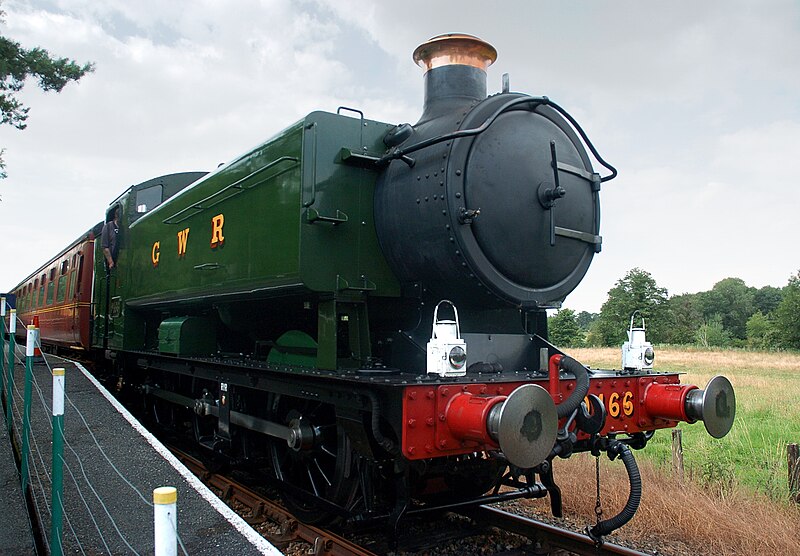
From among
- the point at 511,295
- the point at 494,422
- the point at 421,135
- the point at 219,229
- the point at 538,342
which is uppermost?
the point at 421,135

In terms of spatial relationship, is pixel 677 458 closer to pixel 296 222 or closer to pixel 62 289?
pixel 296 222

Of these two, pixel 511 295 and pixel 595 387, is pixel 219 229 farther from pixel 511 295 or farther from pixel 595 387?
pixel 595 387

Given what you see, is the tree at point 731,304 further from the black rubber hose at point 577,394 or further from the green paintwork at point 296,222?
the black rubber hose at point 577,394

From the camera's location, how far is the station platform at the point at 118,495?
2906mm

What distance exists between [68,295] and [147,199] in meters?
4.68

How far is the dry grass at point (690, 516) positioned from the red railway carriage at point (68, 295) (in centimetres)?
908

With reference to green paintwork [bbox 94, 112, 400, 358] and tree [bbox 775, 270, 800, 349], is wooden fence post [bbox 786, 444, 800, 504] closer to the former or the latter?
green paintwork [bbox 94, 112, 400, 358]

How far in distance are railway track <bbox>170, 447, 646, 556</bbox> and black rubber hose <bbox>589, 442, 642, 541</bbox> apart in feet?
0.98

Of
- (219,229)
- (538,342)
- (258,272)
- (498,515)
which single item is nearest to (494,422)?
(538,342)

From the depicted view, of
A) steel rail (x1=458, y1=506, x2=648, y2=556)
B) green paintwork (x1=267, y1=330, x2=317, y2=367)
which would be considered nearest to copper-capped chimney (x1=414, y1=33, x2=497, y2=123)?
green paintwork (x1=267, y1=330, x2=317, y2=367)

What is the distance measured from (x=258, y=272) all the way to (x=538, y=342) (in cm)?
221

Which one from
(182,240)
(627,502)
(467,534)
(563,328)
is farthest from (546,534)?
(563,328)

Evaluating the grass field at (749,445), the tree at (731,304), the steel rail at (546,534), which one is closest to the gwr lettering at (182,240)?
the steel rail at (546,534)

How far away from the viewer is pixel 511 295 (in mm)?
4148
